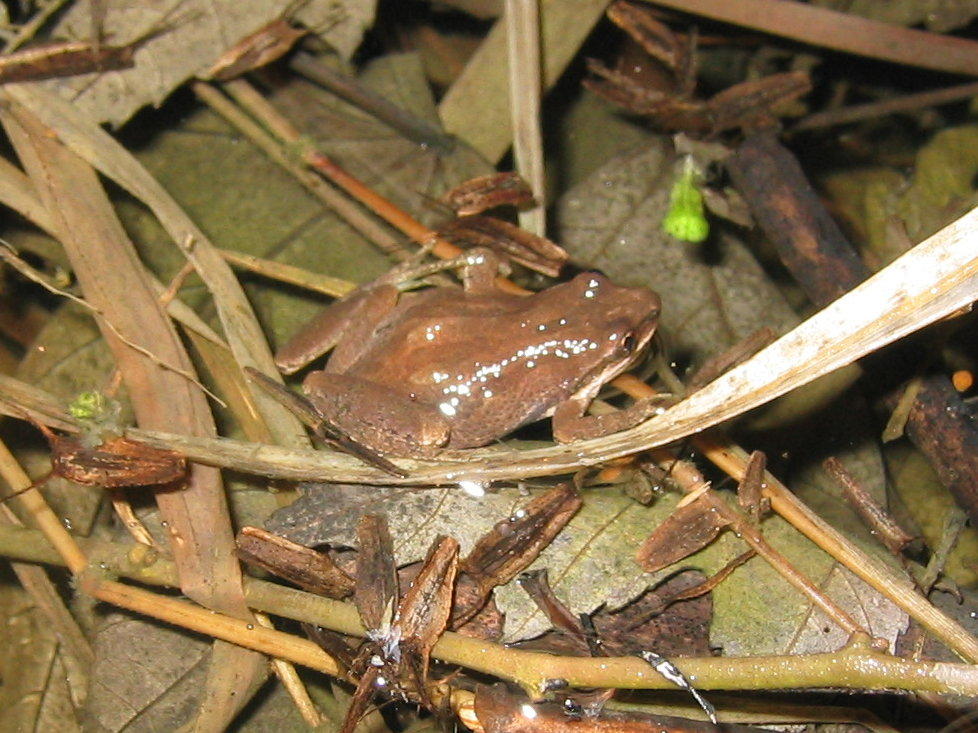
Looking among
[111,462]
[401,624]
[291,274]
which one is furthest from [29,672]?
[291,274]

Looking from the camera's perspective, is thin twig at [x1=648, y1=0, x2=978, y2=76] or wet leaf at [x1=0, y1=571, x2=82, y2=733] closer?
wet leaf at [x1=0, y1=571, x2=82, y2=733]

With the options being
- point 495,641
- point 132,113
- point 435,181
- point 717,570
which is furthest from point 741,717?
point 132,113

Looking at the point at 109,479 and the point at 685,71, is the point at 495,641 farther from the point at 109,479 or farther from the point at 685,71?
the point at 685,71

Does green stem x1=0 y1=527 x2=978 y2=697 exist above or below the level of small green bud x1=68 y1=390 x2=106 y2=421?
below

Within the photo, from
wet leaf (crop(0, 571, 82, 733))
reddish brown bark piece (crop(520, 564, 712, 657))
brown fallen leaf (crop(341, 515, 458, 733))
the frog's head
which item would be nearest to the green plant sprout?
the frog's head

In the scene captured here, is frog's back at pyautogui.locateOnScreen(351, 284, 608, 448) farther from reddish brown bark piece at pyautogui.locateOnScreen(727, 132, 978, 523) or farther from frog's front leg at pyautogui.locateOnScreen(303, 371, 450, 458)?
reddish brown bark piece at pyautogui.locateOnScreen(727, 132, 978, 523)

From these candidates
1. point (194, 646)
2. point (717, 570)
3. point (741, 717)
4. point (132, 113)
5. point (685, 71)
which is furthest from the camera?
point (685, 71)

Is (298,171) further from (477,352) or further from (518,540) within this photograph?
(518,540)
